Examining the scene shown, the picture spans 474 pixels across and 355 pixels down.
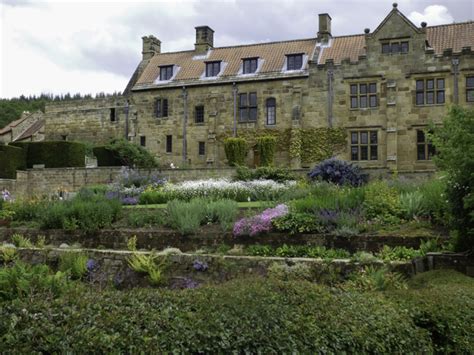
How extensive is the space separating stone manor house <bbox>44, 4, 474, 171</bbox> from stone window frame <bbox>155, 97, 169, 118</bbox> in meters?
0.07

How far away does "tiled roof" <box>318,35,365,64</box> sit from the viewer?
34.6m

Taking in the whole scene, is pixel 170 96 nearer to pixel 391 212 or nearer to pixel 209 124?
pixel 209 124

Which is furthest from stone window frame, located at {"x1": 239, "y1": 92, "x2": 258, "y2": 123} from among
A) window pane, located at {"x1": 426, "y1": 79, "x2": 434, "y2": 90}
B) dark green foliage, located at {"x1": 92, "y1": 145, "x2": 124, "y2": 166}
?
window pane, located at {"x1": 426, "y1": 79, "x2": 434, "y2": 90}

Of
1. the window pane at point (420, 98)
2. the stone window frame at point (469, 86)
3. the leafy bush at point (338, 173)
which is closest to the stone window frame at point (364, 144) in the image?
Result: the window pane at point (420, 98)

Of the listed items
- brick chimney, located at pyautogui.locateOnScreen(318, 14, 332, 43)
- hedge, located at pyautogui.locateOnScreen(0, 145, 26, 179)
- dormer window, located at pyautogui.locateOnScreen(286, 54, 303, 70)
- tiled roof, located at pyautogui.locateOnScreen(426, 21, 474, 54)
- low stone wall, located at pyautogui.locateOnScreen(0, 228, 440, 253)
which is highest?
brick chimney, located at pyautogui.locateOnScreen(318, 14, 332, 43)

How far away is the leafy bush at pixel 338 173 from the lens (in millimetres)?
23062

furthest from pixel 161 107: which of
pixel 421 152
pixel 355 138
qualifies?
pixel 421 152

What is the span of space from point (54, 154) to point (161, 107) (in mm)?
8668

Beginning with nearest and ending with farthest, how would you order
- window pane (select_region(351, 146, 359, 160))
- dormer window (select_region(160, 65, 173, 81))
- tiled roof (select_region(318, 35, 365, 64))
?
window pane (select_region(351, 146, 359, 160)) → tiled roof (select_region(318, 35, 365, 64)) → dormer window (select_region(160, 65, 173, 81))

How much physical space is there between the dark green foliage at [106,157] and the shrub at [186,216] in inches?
690

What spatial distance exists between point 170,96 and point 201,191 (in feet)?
58.8

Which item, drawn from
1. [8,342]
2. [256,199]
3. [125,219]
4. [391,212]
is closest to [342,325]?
[8,342]

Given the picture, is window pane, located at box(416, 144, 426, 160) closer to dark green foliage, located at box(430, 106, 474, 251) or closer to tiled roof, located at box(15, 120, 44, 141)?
dark green foliage, located at box(430, 106, 474, 251)

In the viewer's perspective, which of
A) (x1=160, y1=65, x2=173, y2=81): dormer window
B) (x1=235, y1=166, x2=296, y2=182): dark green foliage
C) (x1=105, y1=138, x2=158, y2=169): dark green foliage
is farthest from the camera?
(x1=160, y1=65, x2=173, y2=81): dormer window
